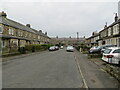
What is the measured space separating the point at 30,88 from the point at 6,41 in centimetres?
2742

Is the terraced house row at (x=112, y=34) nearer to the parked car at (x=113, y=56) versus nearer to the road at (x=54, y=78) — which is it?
the parked car at (x=113, y=56)

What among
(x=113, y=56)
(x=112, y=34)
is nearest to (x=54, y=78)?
(x=113, y=56)

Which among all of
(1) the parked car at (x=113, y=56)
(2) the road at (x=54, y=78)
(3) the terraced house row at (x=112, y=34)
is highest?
(3) the terraced house row at (x=112, y=34)

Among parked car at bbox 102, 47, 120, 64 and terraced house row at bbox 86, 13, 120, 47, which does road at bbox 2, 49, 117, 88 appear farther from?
terraced house row at bbox 86, 13, 120, 47

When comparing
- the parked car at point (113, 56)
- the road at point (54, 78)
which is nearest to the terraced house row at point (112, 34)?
the parked car at point (113, 56)

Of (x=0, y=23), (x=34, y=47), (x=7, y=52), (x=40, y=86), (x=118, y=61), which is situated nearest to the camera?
(x=40, y=86)

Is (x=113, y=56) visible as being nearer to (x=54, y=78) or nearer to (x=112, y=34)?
(x=54, y=78)

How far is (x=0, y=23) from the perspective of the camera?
28672 mm

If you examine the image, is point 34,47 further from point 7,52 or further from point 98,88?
point 98,88

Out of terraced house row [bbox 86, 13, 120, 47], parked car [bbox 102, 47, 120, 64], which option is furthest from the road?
terraced house row [bbox 86, 13, 120, 47]

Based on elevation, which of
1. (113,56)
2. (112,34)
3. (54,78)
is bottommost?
(54,78)

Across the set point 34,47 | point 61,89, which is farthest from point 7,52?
point 61,89

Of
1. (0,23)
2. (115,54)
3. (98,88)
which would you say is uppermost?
(0,23)

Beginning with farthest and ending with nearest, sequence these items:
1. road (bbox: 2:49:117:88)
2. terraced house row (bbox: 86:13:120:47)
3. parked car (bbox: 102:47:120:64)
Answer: terraced house row (bbox: 86:13:120:47)
parked car (bbox: 102:47:120:64)
road (bbox: 2:49:117:88)
